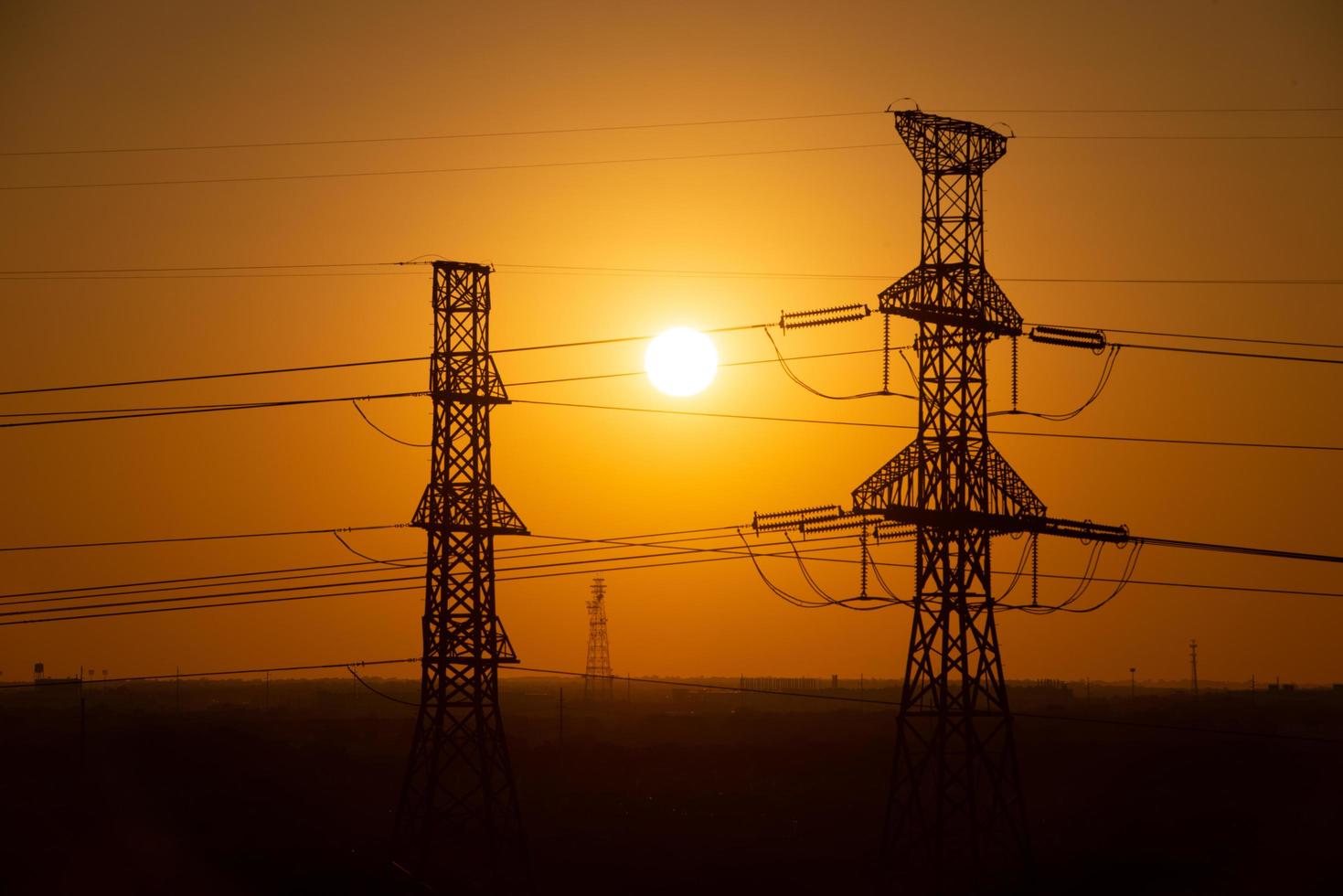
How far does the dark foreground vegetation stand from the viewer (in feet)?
220

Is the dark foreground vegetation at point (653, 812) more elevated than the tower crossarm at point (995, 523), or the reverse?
the tower crossarm at point (995, 523)

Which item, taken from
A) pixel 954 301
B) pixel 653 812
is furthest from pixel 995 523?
pixel 653 812

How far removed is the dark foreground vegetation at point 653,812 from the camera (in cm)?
6712

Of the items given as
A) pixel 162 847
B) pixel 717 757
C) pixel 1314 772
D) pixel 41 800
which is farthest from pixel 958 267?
pixel 717 757

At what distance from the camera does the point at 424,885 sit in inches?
2040

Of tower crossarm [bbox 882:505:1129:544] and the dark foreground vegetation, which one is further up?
tower crossarm [bbox 882:505:1129:544]

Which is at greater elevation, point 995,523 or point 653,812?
point 995,523

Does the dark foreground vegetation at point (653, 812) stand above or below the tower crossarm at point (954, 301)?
below

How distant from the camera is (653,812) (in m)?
105

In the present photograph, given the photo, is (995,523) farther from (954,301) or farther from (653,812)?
(653,812)

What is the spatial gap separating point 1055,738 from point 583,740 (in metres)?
47.9

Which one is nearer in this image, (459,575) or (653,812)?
(459,575)

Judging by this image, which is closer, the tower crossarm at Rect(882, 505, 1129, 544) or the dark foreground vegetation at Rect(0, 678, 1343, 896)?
the tower crossarm at Rect(882, 505, 1129, 544)

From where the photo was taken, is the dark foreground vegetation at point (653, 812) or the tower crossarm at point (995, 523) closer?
the tower crossarm at point (995, 523)
